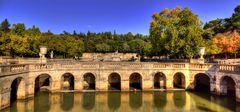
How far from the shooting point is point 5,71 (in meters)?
17.1

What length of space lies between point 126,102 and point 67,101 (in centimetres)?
606

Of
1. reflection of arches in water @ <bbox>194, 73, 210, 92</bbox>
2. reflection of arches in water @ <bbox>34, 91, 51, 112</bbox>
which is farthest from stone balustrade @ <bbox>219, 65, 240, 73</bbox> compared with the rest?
reflection of arches in water @ <bbox>34, 91, 51, 112</bbox>

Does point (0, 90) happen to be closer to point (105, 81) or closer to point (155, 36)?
point (105, 81)

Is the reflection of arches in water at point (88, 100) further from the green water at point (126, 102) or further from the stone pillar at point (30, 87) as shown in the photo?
the stone pillar at point (30, 87)

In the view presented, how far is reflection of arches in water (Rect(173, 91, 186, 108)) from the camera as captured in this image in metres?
19.4

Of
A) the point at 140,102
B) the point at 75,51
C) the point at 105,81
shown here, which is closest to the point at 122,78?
the point at 105,81

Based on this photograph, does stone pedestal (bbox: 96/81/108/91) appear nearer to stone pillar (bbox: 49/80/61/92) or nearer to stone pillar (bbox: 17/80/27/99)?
stone pillar (bbox: 49/80/61/92)

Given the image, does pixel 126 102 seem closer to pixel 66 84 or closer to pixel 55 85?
pixel 55 85

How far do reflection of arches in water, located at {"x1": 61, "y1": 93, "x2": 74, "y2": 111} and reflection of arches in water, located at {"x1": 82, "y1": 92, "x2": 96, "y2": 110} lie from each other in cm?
127

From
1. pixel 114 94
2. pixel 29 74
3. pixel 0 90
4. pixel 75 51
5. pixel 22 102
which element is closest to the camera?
pixel 0 90

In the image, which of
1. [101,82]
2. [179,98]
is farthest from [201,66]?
[101,82]

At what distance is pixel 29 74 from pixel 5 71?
14.0 feet

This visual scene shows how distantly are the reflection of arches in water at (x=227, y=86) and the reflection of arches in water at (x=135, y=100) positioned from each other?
868 cm

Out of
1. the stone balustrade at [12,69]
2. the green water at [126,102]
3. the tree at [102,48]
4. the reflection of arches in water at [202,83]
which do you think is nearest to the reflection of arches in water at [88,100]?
the green water at [126,102]
